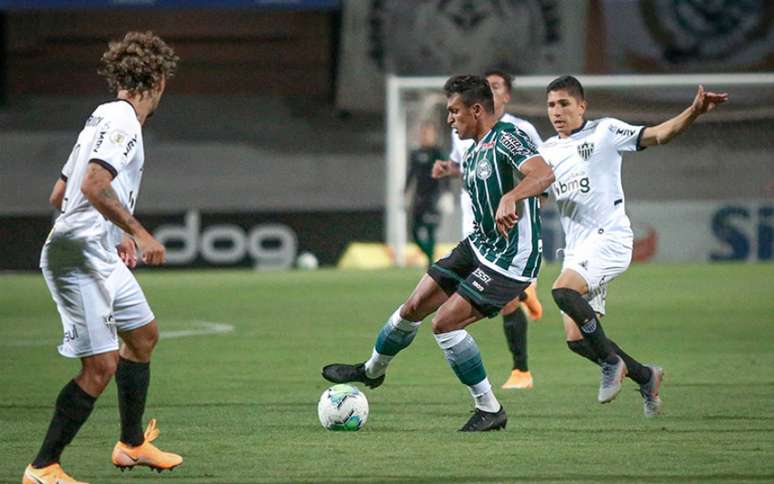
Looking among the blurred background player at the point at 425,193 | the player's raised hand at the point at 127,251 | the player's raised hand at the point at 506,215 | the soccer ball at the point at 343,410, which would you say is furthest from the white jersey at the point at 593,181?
the blurred background player at the point at 425,193

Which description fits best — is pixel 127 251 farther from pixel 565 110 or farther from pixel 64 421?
pixel 565 110

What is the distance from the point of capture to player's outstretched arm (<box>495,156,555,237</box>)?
7.27 meters

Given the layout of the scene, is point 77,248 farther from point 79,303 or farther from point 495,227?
point 495,227

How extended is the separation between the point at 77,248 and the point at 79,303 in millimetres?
228

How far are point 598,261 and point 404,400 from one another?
1.52 meters

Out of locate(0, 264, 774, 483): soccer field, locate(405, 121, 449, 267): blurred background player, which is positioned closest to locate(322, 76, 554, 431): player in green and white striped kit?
locate(0, 264, 774, 483): soccer field

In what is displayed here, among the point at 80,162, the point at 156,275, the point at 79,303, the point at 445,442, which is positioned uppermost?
the point at 80,162

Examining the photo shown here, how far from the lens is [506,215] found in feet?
23.8

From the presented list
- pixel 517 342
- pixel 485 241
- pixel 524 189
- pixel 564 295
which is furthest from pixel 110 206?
pixel 517 342

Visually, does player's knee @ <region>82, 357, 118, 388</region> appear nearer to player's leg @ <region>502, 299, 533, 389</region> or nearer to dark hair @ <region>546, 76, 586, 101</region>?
dark hair @ <region>546, 76, 586, 101</region>

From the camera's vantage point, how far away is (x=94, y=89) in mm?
27859

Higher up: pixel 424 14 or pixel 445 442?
pixel 424 14

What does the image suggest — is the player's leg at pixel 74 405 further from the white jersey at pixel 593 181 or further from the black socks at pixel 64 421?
the white jersey at pixel 593 181

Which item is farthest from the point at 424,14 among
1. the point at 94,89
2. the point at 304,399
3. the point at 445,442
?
the point at 445,442
